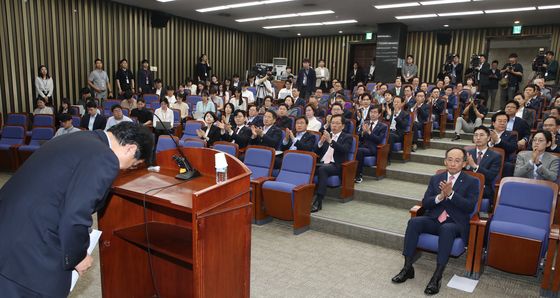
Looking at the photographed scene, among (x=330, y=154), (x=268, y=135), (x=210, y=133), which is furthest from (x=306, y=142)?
(x=210, y=133)

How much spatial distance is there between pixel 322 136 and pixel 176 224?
2.67m

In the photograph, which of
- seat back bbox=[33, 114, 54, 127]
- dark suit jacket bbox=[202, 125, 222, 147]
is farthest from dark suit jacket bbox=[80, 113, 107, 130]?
dark suit jacket bbox=[202, 125, 222, 147]

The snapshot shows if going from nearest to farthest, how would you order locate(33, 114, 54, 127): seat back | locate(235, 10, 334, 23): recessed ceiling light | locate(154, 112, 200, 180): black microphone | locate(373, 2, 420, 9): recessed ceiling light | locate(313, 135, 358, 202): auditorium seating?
locate(154, 112, 200, 180): black microphone < locate(313, 135, 358, 202): auditorium seating < locate(33, 114, 54, 127): seat back < locate(373, 2, 420, 9): recessed ceiling light < locate(235, 10, 334, 23): recessed ceiling light

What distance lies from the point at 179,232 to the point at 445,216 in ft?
7.24

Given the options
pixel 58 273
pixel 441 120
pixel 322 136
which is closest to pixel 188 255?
pixel 58 273

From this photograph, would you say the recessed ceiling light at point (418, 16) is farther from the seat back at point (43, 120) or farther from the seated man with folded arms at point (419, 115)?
the seat back at point (43, 120)

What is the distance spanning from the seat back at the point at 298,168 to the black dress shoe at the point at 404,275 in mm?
1383

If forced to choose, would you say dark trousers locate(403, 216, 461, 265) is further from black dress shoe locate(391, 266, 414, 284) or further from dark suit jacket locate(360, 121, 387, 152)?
dark suit jacket locate(360, 121, 387, 152)

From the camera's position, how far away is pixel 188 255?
1.93 metres

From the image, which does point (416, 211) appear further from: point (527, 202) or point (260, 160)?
point (260, 160)

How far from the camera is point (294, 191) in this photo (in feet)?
→ 12.8

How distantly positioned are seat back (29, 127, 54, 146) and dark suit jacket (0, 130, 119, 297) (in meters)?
5.74

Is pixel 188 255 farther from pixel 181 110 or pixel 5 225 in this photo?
pixel 181 110

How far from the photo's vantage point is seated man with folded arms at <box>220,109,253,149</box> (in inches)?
216
